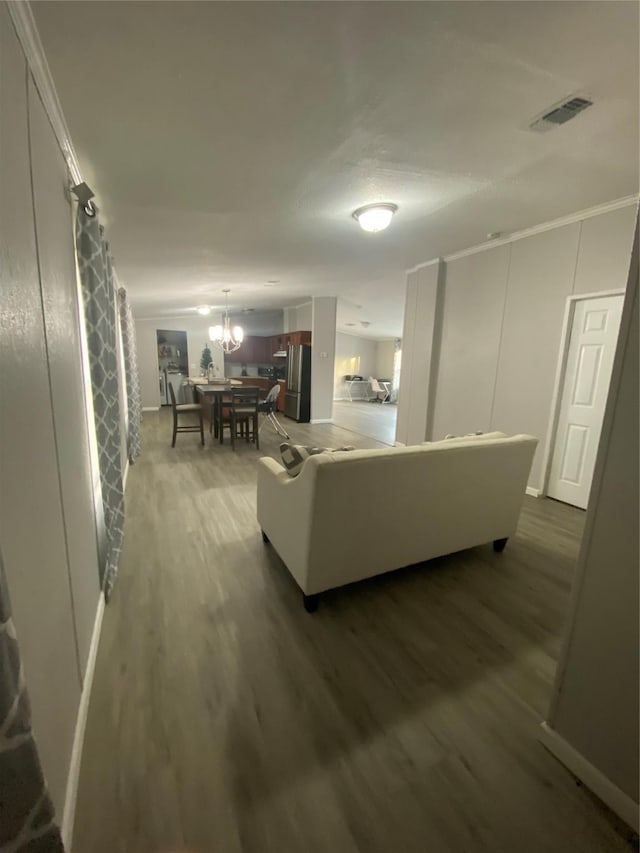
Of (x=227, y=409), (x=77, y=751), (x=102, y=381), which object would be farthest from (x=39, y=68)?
(x=227, y=409)

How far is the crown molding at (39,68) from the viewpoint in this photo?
105cm

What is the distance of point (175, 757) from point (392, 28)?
2.60m

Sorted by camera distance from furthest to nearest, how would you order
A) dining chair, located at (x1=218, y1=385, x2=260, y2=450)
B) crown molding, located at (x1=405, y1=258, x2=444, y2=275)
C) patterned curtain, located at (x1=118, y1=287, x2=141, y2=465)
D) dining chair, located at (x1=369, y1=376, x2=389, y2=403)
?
dining chair, located at (x1=369, y1=376, x2=389, y2=403) → dining chair, located at (x1=218, y1=385, x2=260, y2=450) → crown molding, located at (x1=405, y1=258, x2=444, y2=275) → patterned curtain, located at (x1=118, y1=287, x2=141, y2=465)

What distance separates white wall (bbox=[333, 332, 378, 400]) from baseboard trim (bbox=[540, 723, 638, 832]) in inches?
414

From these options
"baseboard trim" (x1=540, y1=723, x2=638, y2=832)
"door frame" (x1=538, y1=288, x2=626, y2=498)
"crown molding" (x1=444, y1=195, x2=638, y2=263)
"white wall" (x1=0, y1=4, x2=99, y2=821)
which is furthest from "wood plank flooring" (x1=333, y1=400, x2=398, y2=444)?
"white wall" (x1=0, y1=4, x2=99, y2=821)

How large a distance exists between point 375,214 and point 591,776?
122 inches

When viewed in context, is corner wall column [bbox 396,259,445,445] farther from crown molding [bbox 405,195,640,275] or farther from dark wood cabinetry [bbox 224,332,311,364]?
dark wood cabinetry [bbox 224,332,311,364]

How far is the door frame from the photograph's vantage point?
3.20 meters

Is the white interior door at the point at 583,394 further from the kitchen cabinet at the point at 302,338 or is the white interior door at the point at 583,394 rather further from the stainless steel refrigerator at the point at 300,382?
the kitchen cabinet at the point at 302,338

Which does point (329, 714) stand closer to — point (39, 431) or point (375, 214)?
point (39, 431)

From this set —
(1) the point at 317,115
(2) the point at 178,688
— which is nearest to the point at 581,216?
(1) the point at 317,115

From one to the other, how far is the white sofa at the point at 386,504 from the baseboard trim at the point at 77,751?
3.21 feet

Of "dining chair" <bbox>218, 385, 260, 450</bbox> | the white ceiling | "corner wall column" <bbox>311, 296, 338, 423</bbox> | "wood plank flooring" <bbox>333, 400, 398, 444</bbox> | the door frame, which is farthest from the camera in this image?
"corner wall column" <bbox>311, 296, 338, 423</bbox>

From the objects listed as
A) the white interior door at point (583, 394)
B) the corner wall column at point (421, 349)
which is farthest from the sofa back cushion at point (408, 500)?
the corner wall column at point (421, 349)
